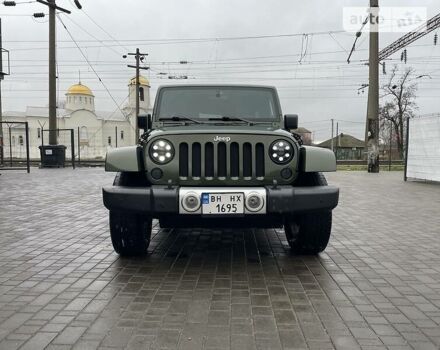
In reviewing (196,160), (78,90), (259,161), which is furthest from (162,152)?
(78,90)

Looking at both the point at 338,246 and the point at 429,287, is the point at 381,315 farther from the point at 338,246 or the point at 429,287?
the point at 338,246

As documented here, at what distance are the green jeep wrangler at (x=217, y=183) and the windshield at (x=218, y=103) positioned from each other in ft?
3.51

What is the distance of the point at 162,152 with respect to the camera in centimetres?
428

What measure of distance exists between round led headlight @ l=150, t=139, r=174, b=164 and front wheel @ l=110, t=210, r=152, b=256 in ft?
1.96

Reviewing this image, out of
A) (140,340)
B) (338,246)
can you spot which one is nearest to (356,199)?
(338,246)

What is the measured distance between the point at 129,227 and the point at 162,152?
0.89 meters

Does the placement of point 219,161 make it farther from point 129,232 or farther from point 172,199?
point 129,232

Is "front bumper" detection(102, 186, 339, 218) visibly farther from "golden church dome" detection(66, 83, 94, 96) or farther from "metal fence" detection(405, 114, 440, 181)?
"golden church dome" detection(66, 83, 94, 96)

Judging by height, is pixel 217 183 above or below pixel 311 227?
above

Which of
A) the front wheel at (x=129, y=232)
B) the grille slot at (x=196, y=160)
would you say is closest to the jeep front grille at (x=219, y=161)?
the grille slot at (x=196, y=160)

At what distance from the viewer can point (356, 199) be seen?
10203 millimetres

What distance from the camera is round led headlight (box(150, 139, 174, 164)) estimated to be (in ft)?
14.0

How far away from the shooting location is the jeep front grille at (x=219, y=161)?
167 inches

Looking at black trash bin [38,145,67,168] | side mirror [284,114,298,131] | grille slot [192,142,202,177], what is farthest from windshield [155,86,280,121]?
black trash bin [38,145,67,168]
